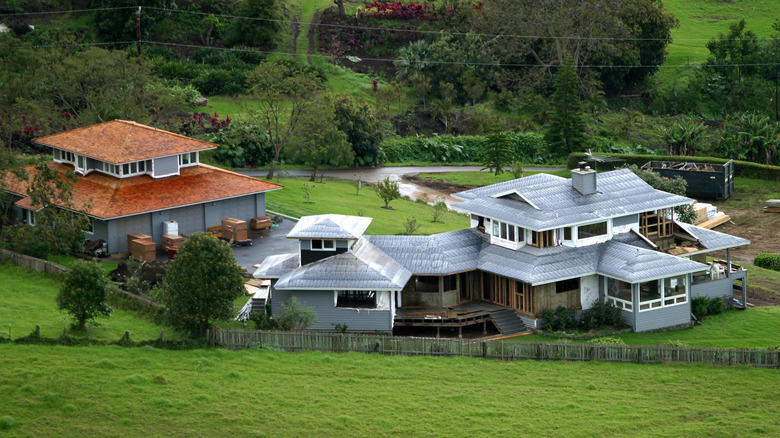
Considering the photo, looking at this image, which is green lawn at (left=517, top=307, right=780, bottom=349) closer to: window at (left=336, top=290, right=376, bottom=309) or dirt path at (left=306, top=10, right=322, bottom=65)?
window at (left=336, top=290, right=376, bottom=309)

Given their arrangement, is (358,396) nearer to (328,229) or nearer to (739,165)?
(328,229)

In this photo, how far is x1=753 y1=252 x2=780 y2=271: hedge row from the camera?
65000mm

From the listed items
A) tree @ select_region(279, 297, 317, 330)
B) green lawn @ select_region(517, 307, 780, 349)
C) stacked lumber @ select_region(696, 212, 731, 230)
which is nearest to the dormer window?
tree @ select_region(279, 297, 317, 330)

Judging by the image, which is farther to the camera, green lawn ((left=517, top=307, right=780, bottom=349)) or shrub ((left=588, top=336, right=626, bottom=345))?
green lawn ((left=517, top=307, right=780, bottom=349))

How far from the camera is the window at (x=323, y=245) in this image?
5062cm

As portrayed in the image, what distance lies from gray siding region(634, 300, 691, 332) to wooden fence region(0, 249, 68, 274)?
2855 cm

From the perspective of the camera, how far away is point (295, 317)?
1849 inches

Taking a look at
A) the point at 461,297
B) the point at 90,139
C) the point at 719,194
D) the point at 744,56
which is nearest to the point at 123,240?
the point at 90,139

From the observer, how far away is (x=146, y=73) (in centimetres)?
8244

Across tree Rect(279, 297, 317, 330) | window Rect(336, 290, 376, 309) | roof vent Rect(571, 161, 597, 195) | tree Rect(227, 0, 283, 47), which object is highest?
tree Rect(227, 0, 283, 47)


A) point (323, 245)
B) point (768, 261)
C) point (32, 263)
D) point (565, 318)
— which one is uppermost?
point (323, 245)

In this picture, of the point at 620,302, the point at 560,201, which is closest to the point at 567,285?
the point at 620,302

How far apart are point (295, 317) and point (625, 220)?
726 inches

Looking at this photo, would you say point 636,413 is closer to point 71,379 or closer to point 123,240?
point 71,379
